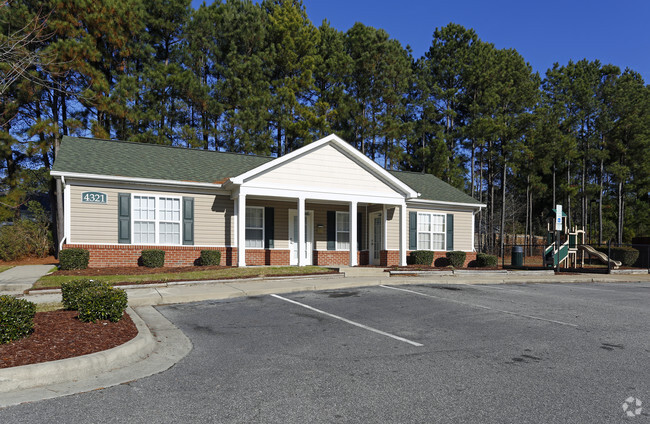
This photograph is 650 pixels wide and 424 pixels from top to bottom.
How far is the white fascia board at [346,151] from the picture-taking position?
17230 mm

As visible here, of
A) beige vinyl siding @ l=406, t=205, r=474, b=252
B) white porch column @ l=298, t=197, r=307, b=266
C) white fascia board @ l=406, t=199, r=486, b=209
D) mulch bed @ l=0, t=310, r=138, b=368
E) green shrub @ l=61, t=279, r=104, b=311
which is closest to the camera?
mulch bed @ l=0, t=310, r=138, b=368

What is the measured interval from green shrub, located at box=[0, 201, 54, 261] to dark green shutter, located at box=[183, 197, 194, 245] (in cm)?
1104

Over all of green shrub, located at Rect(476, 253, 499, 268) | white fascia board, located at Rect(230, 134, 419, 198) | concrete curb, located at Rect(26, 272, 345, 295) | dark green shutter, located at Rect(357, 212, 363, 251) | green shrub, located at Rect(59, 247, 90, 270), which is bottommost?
green shrub, located at Rect(476, 253, 499, 268)

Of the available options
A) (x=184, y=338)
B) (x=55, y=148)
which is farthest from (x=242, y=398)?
(x=55, y=148)

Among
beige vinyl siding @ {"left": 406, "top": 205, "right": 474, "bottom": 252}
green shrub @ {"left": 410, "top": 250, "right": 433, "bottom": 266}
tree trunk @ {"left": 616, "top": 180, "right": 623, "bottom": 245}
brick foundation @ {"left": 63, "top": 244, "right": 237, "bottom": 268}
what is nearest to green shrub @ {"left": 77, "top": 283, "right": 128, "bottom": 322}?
brick foundation @ {"left": 63, "top": 244, "right": 237, "bottom": 268}

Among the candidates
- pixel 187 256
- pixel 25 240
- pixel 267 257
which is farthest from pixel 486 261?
pixel 25 240

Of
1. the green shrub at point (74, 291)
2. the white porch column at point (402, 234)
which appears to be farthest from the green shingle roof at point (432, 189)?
the green shrub at point (74, 291)

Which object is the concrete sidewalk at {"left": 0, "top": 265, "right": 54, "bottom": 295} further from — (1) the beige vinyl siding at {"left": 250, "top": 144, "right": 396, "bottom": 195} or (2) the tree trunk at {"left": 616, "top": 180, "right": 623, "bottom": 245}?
(2) the tree trunk at {"left": 616, "top": 180, "right": 623, "bottom": 245}

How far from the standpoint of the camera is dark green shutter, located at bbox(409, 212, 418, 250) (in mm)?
21641

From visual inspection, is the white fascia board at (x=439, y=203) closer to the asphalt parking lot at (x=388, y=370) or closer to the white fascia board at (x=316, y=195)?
the white fascia board at (x=316, y=195)

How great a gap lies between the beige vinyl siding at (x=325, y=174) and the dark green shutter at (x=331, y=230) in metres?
2.18

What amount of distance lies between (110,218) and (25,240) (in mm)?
9854

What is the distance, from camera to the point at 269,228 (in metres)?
19.3

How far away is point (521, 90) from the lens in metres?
38.1
